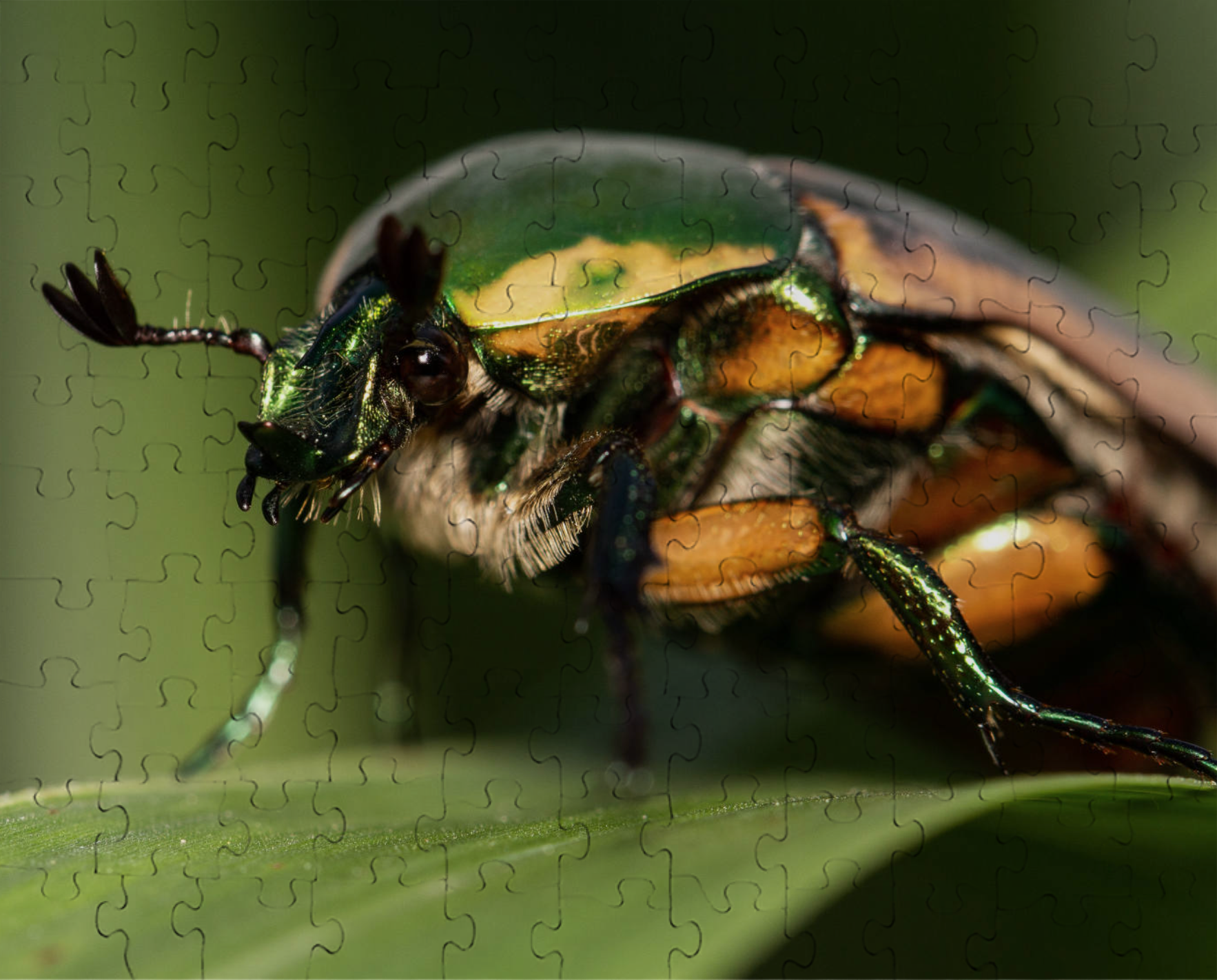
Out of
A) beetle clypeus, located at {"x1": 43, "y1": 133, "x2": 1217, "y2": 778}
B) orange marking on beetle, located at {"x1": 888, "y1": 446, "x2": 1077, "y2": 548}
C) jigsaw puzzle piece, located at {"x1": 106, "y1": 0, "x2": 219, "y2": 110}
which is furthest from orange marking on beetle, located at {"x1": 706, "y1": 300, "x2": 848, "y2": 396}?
jigsaw puzzle piece, located at {"x1": 106, "y1": 0, "x2": 219, "y2": 110}

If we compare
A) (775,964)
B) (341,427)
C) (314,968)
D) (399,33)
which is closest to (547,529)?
(341,427)

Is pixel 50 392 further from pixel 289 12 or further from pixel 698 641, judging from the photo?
pixel 698 641

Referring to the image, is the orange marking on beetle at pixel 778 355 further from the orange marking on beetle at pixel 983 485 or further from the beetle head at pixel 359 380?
the beetle head at pixel 359 380

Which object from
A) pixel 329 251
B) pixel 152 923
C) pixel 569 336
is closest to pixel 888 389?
pixel 569 336

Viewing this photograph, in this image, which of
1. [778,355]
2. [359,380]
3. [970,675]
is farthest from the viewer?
[778,355]

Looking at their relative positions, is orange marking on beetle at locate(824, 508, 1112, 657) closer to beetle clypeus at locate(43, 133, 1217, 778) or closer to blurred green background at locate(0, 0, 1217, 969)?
beetle clypeus at locate(43, 133, 1217, 778)

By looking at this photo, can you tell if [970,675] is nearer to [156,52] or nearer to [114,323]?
[114,323]

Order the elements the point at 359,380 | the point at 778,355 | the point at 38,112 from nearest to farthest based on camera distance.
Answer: the point at 359,380, the point at 778,355, the point at 38,112
